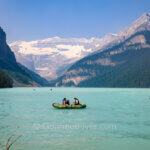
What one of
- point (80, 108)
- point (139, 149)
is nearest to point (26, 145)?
point (139, 149)

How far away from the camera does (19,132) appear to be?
3972cm

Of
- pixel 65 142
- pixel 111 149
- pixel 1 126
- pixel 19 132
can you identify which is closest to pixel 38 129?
pixel 19 132

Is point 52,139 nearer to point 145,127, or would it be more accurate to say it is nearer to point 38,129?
point 38,129

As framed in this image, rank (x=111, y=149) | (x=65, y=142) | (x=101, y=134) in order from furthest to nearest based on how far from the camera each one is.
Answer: (x=101, y=134)
(x=65, y=142)
(x=111, y=149)

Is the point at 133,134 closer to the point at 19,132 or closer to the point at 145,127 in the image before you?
the point at 145,127

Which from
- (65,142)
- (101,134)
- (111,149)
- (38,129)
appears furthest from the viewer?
(38,129)

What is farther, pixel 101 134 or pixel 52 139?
pixel 101 134

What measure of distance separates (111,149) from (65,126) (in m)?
15.7

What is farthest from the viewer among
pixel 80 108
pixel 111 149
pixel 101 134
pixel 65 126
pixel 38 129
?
pixel 80 108

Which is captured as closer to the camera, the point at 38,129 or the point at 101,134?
the point at 101,134

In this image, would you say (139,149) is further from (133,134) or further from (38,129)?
(38,129)

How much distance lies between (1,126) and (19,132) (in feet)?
20.2

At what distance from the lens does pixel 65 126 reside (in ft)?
150

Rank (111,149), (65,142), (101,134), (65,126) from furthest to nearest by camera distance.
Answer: (65,126)
(101,134)
(65,142)
(111,149)
